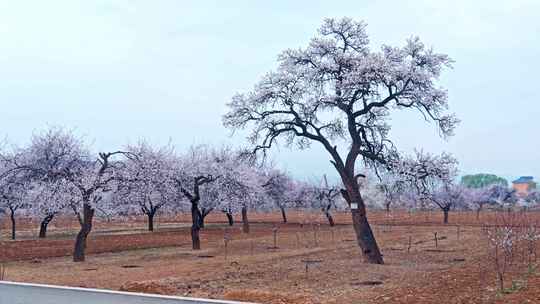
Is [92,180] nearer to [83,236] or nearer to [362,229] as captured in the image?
[83,236]

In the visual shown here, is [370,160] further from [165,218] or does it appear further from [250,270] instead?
[165,218]

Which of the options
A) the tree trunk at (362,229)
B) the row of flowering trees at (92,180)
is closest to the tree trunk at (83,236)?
the row of flowering trees at (92,180)

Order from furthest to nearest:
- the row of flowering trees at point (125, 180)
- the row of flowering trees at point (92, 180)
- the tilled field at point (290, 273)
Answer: the row of flowering trees at point (92, 180)
the row of flowering trees at point (125, 180)
the tilled field at point (290, 273)

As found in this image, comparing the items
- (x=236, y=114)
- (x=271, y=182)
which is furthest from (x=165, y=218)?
(x=236, y=114)

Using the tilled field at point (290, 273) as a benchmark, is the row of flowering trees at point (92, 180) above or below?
above

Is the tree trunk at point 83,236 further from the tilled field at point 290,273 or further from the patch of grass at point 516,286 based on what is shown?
the patch of grass at point 516,286

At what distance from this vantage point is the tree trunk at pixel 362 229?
18.3 m

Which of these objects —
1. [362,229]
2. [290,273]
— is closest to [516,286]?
[290,273]

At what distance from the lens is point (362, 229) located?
1852 centimetres

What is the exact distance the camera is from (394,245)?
27.0m

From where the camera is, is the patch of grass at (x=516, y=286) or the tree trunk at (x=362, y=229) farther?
the tree trunk at (x=362, y=229)

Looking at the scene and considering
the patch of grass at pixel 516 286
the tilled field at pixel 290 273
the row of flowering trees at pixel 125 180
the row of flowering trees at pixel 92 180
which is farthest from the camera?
the row of flowering trees at pixel 92 180

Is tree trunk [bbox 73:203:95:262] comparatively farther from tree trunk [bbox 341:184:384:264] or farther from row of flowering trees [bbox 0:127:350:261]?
tree trunk [bbox 341:184:384:264]

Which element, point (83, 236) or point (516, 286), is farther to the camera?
point (83, 236)
